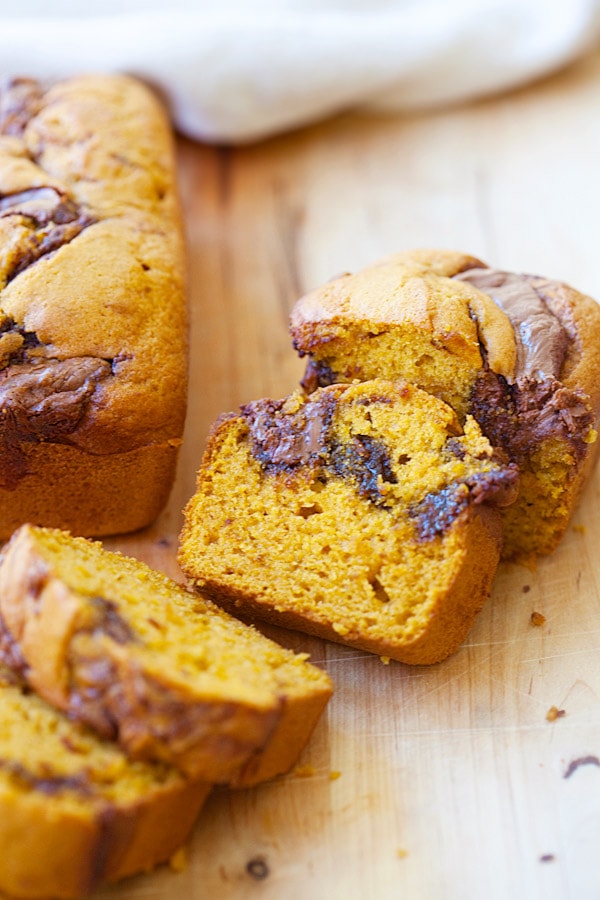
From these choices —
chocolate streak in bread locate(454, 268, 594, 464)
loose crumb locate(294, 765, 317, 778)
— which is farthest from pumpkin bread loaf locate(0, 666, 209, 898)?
chocolate streak in bread locate(454, 268, 594, 464)

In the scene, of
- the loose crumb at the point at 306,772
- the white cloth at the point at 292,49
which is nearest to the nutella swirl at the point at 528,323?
the loose crumb at the point at 306,772

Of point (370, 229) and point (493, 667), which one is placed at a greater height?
point (370, 229)

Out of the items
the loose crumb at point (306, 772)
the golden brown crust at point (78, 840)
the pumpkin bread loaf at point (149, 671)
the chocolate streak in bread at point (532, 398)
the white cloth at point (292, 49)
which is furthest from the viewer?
the white cloth at point (292, 49)

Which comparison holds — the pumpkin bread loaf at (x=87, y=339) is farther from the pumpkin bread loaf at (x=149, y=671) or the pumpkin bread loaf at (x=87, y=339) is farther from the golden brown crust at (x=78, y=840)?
the golden brown crust at (x=78, y=840)

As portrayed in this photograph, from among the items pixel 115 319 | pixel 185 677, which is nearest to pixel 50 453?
pixel 115 319

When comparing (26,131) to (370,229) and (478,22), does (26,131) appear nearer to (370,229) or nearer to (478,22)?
(370,229)

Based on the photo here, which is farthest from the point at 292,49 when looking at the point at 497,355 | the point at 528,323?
the point at 497,355
